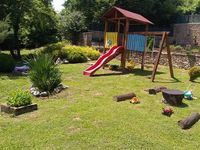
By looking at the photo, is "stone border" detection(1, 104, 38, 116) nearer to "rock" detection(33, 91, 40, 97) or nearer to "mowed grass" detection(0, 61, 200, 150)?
"mowed grass" detection(0, 61, 200, 150)

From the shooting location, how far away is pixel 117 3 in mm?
34188

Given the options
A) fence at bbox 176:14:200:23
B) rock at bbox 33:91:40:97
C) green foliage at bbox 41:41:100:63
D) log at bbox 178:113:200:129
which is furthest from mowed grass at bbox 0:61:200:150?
fence at bbox 176:14:200:23

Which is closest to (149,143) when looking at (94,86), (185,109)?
(185,109)

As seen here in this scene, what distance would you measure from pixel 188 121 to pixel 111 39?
11.0 metres

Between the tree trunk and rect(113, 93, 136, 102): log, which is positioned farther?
the tree trunk

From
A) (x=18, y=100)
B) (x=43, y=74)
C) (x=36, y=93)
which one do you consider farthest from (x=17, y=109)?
(x=43, y=74)

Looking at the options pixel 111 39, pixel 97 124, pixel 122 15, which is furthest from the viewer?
pixel 111 39

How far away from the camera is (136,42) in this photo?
59.2ft

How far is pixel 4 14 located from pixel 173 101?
13642mm

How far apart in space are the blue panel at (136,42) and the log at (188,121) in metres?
9.50

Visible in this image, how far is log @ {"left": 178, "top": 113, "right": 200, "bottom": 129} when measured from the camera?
27.4 feet

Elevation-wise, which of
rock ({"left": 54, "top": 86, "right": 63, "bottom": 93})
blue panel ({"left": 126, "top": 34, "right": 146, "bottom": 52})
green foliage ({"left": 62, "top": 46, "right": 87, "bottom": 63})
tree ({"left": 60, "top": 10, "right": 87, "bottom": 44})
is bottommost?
Result: rock ({"left": 54, "top": 86, "right": 63, "bottom": 93})

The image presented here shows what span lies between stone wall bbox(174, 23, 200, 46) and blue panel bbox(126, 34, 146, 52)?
18.6m

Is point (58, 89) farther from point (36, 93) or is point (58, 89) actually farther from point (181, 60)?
point (181, 60)
